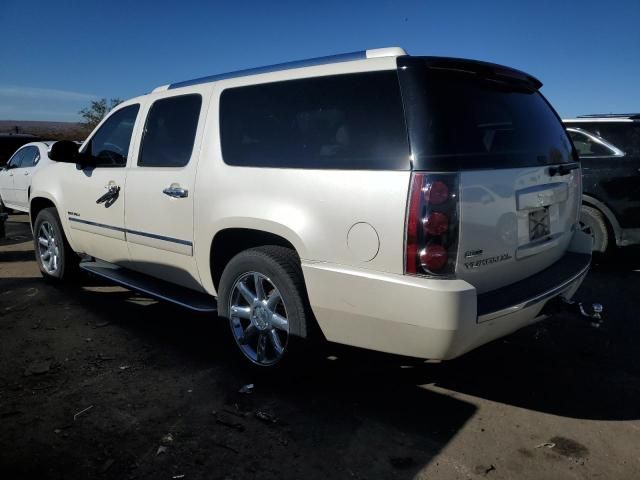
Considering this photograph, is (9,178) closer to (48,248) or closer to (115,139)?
(48,248)

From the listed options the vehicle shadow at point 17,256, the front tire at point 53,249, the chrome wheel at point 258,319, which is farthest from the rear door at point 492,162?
the vehicle shadow at point 17,256

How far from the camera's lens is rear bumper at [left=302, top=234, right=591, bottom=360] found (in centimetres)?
249

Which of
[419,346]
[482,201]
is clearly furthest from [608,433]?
[482,201]

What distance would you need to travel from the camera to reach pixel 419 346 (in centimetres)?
263

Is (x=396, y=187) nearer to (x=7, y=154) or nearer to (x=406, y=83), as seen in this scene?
(x=406, y=83)

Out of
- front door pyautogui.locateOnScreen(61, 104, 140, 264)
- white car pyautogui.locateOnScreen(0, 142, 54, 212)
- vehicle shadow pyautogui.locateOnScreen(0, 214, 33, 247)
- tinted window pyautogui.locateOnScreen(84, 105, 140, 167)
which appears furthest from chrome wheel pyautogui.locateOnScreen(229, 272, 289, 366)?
white car pyautogui.locateOnScreen(0, 142, 54, 212)

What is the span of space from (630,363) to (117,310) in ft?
14.1

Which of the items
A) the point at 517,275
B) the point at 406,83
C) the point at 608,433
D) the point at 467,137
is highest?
the point at 406,83

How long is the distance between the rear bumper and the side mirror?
2980mm

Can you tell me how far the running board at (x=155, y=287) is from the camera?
3.81m

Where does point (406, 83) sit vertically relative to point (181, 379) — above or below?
above

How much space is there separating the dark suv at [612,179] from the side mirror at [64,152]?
5652mm

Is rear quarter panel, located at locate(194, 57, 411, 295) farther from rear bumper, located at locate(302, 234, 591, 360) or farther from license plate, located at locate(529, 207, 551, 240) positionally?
license plate, located at locate(529, 207, 551, 240)

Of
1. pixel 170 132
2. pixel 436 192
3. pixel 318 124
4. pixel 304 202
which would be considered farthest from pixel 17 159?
pixel 436 192
